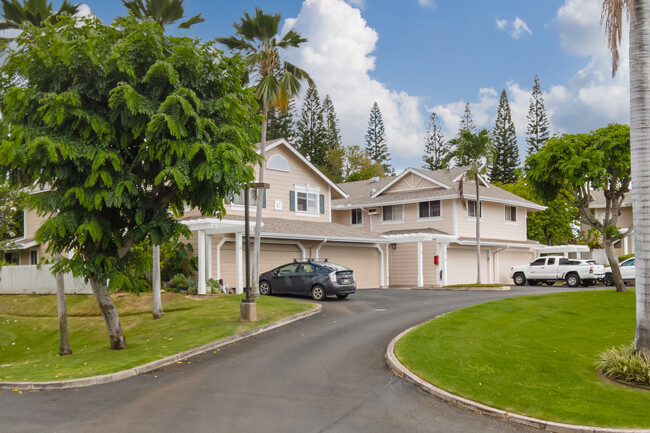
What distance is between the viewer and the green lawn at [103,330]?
39.6 ft

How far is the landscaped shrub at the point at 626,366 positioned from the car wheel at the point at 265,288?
14.6m

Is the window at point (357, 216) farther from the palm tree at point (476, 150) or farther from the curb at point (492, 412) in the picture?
the curb at point (492, 412)

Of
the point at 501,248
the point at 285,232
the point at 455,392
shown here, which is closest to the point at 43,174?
the point at 455,392

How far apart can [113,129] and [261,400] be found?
272 inches

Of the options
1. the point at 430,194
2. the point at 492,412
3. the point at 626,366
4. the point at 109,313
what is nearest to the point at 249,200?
the point at 430,194

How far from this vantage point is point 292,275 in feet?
72.9

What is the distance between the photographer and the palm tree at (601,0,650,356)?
33.1 ft

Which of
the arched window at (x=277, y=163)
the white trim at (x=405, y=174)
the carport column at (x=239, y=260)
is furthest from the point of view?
the white trim at (x=405, y=174)

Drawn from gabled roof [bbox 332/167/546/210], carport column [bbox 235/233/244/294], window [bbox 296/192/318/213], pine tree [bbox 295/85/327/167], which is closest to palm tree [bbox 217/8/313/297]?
carport column [bbox 235/233/244/294]

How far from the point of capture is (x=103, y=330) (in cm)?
1891

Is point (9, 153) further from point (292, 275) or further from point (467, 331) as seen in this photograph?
point (292, 275)

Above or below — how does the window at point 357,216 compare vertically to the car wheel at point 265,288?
above

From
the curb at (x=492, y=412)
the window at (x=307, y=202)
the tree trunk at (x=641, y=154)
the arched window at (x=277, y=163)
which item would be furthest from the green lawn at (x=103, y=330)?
the window at (x=307, y=202)

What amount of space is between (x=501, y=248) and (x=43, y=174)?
30.4 m
